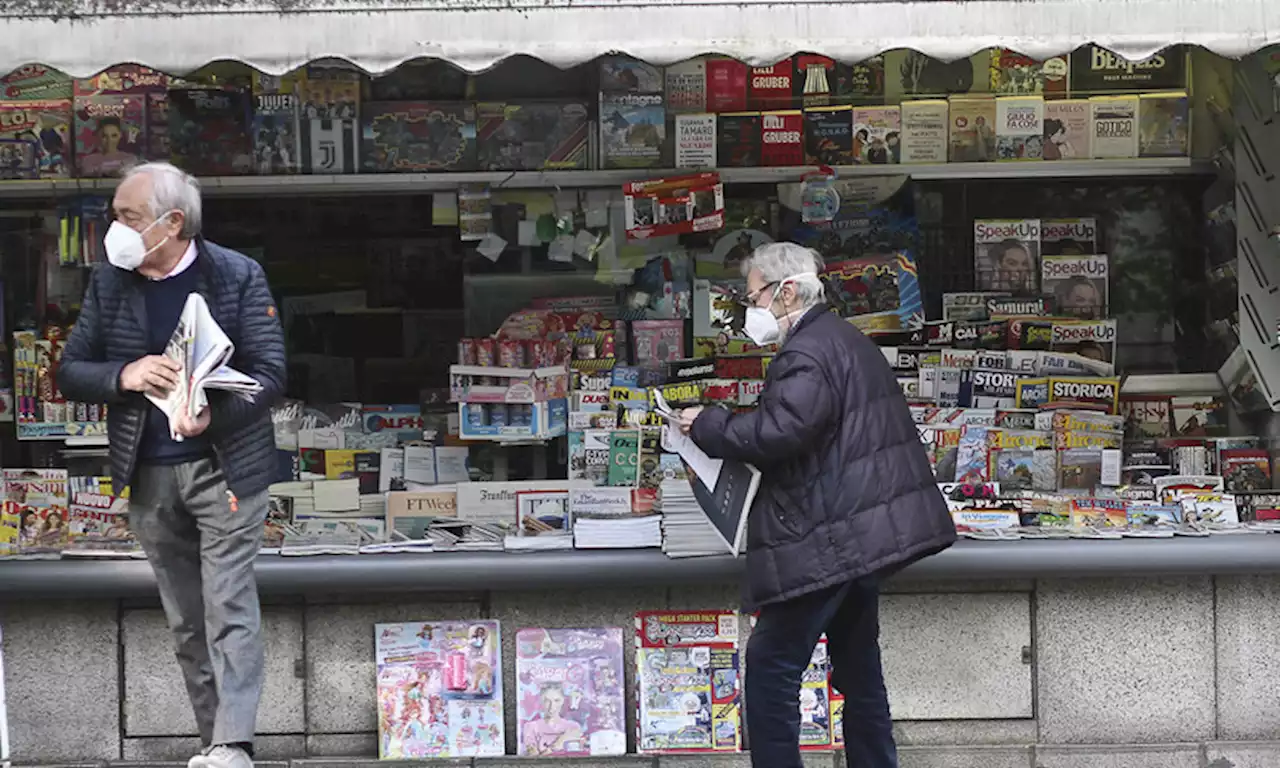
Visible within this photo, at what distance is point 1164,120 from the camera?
6262mm

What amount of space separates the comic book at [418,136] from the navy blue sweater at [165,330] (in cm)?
194

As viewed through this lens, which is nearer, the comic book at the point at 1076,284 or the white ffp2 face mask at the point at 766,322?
the white ffp2 face mask at the point at 766,322

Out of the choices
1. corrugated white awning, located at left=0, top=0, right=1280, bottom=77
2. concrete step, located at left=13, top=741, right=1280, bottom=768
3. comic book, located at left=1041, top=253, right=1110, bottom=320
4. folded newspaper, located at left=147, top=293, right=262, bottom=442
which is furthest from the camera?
comic book, located at left=1041, top=253, right=1110, bottom=320

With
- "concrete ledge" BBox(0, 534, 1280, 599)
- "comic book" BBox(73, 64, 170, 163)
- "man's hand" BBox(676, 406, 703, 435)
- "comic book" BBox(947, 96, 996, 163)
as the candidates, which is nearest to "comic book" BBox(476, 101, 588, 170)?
"comic book" BBox(73, 64, 170, 163)

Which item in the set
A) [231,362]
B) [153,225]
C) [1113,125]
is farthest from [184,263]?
[1113,125]

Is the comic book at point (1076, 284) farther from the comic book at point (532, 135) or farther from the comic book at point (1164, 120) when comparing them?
the comic book at point (532, 135)

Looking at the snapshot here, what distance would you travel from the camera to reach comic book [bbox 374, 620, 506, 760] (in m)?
5.27

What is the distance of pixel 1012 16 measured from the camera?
182 inches

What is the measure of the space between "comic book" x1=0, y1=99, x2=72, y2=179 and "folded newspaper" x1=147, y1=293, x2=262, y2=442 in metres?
2.30

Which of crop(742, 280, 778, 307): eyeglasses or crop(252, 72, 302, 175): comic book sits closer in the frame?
crop(742, 280, 778, 307): eyeglasses

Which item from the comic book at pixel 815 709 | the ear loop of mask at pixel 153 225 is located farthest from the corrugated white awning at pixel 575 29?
the comic book at pixel 815 709

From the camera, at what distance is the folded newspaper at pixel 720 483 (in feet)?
14.8

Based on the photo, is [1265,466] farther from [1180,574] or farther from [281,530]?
[281,530]

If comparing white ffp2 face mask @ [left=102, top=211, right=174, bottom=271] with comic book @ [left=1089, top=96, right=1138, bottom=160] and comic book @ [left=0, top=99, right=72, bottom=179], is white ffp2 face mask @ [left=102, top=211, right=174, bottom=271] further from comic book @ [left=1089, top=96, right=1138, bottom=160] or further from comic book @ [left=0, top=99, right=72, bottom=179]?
comic book @ [left=1089, top=96, right=1138, bottom=160]
